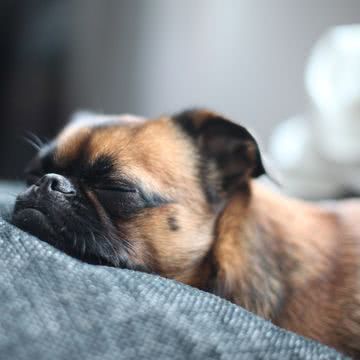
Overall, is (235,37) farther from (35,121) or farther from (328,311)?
(328,311)

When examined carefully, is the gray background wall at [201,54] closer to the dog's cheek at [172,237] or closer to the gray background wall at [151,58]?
the gray background wall at [151,58]

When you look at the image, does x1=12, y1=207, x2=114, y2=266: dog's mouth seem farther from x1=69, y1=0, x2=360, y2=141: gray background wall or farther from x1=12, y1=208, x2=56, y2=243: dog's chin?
x1=69, y1=0, x2=360, y2=141: gray background wall

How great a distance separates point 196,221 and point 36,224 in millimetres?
291

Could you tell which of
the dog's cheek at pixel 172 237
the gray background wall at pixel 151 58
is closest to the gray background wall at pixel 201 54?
the gray background wall at pixel 151 58

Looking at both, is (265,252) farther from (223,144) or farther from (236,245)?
(223,144)

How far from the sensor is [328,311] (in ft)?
3.26

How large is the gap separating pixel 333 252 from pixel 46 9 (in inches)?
86.8

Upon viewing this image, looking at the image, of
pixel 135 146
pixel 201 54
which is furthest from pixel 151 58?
pixel 135 146

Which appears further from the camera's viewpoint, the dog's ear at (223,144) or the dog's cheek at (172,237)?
the dog's ear at (223,144)

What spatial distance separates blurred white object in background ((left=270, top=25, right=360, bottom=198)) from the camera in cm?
155

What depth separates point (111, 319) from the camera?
68cm

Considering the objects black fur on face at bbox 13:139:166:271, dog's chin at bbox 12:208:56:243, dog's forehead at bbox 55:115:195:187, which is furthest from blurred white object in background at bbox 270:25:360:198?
dog's chin at bbox 12:208:56:243

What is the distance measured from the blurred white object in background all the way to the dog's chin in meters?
0.84

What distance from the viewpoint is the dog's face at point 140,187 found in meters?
0.92
